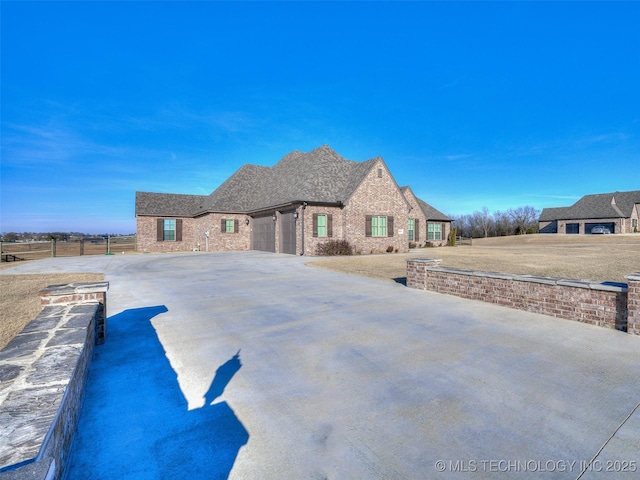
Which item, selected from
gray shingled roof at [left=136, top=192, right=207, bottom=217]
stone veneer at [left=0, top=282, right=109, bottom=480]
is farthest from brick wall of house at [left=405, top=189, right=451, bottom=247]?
Result: stone veneer at [left=0, top=282, right=109, bottom=480]

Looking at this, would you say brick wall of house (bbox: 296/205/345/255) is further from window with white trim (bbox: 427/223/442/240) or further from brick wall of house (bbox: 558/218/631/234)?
brick wall of house (bbox: 558/218/631/234)

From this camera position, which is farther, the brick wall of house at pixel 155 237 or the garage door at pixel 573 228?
the garage door at pixel 573 228

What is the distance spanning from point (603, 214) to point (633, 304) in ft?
198

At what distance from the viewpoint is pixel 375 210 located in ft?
76.0

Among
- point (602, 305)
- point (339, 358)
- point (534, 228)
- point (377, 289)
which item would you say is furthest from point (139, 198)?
point (534, 228)

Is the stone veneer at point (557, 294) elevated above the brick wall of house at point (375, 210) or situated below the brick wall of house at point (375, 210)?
below

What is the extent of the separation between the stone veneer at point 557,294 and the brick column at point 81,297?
23.4ft

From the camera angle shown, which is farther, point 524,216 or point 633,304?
point 524,216

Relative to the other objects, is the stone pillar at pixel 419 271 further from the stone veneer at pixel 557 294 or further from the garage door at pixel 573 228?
the garage door at pixel 573 228

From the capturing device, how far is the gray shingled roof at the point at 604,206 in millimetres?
49906

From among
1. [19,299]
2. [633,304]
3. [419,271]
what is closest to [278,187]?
[419,271]

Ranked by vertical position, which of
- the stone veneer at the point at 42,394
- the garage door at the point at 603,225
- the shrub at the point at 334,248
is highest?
the garage door at the point at 603,225

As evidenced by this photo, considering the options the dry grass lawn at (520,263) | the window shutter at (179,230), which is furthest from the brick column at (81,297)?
the window shutter at (179,230)

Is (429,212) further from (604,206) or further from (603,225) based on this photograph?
(604,206)
